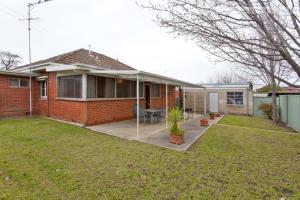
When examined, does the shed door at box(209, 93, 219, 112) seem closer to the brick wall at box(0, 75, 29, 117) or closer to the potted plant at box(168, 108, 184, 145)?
the potted plant at box(168, 108, 184, 145)

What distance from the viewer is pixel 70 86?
33.1 feet

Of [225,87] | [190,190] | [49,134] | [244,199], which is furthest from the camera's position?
[225,87]

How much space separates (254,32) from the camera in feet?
13.8

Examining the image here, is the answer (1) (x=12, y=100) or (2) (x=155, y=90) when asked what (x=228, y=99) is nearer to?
(2) (x=155, y=90)

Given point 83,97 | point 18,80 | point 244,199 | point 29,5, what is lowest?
point 244,199

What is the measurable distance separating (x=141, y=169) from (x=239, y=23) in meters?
3.92

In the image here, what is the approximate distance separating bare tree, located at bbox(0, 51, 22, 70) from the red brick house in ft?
94.7

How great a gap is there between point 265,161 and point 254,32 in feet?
11.2

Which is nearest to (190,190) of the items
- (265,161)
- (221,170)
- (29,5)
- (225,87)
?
(221,170)

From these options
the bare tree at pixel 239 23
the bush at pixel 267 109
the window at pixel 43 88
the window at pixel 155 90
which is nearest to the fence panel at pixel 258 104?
the bush at pixel 267 109

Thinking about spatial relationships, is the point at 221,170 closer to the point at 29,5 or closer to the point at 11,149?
the point at 11,149

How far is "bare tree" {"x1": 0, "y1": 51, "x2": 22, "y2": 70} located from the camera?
34.3m

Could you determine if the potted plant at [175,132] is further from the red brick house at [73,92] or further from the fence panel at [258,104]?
the fence panel at [258,104]

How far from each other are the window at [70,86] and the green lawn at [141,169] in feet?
10.6
